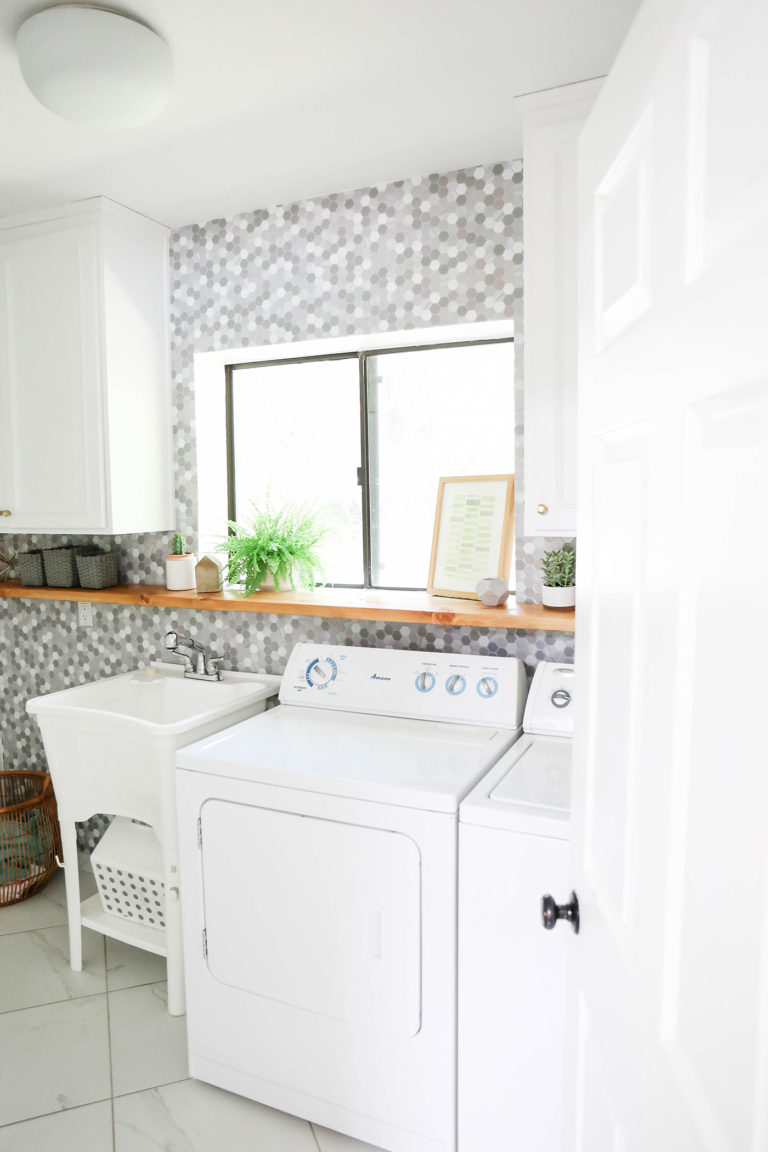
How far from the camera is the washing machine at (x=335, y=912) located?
166 centimetres

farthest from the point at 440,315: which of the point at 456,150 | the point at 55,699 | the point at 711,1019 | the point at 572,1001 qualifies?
the point at 711,1019

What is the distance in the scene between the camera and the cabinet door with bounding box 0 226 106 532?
8.24 feet

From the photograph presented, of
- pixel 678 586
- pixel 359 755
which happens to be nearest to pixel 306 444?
pixel 359 755

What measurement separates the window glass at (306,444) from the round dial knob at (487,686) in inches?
30.0

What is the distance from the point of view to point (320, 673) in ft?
7.68

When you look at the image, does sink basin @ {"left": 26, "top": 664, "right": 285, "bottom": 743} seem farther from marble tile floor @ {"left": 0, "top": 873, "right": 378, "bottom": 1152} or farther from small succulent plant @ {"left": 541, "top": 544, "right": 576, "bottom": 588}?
small succulent plant @ {"left": 541, "top": 544, "right": 576, "bottom": 588}

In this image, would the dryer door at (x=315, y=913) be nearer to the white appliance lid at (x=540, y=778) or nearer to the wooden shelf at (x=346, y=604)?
the white appliance lid at (x=540, y=778)

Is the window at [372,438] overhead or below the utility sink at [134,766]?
overhead

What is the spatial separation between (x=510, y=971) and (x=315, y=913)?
442 millimetres

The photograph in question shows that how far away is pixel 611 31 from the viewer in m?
1.62

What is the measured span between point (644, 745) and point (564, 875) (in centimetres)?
85

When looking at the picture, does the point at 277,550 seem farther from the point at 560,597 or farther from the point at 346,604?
the point at 560,597

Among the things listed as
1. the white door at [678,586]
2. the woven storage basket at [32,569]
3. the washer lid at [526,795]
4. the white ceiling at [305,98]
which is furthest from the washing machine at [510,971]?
the woven storage basket at [32,569]

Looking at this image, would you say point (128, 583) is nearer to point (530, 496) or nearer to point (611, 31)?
point (530, 496)
